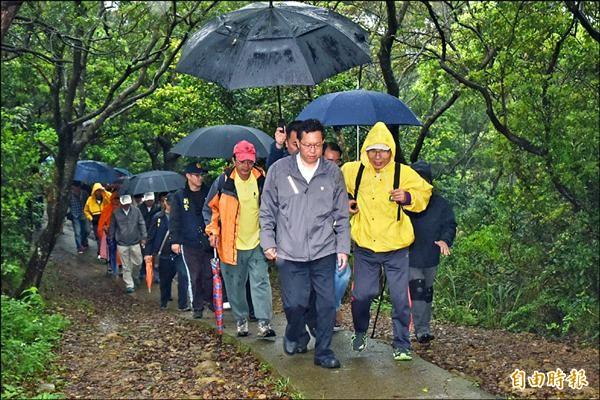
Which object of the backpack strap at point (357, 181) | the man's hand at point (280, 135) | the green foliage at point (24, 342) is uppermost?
the man's hand at point (280, 135)

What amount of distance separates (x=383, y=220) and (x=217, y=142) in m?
3.86

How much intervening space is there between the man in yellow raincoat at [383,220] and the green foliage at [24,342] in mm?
2801

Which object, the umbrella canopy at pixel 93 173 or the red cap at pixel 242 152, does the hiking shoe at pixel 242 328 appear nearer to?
the red cap at pixel 242 152

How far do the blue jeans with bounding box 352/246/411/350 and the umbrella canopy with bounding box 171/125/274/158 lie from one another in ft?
11.2

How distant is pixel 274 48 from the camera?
684cm

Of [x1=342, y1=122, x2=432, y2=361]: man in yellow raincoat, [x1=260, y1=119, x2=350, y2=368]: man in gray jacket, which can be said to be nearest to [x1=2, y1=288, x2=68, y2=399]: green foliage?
[x1=260, y1=119, x2=350, y2=368]: man in gray jacket

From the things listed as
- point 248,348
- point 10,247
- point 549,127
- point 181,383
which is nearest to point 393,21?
point 549,127

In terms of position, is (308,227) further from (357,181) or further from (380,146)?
(380,146)

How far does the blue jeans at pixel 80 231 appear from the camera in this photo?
17.2 meters

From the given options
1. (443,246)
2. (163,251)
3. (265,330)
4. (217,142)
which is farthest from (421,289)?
(163,251)

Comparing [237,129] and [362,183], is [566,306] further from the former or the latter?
[237,129]

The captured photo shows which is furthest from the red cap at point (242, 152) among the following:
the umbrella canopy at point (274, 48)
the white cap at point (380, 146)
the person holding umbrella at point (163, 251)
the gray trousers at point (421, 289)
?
the person holding umbrella at point (163, 251)

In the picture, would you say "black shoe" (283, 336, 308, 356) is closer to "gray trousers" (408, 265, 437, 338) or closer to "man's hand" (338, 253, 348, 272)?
"man's hand" (338, 253, 348, 272)

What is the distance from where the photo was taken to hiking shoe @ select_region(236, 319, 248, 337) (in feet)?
23.9
